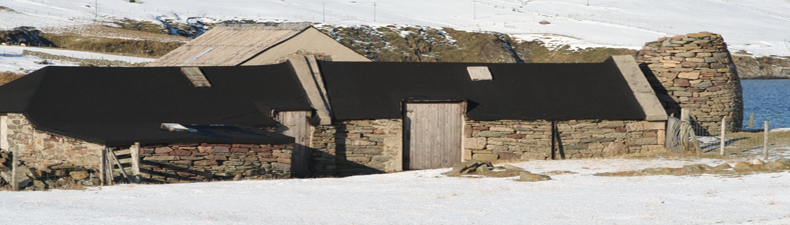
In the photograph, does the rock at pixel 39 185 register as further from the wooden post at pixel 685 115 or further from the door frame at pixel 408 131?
the wooden post at pixel 685 115

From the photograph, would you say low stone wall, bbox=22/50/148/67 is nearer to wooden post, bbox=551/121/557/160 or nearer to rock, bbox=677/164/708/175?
wooden post, bbox=551/121/557/160

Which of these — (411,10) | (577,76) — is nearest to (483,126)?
(577,76)

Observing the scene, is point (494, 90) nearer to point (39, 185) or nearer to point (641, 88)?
point (641, 88)

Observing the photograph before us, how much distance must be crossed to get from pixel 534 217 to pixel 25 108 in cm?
1364

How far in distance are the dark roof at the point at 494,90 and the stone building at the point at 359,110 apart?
3cm

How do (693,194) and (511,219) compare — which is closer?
(511,219)

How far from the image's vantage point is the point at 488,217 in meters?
13.8

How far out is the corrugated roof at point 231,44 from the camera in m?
33.0

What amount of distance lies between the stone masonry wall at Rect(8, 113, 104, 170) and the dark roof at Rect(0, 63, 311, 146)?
0.23m

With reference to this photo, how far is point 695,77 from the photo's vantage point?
27.2 meters

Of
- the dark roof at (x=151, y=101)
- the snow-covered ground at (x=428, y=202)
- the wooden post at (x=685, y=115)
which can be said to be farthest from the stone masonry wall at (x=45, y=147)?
the wooden post at (x=685, y=115)

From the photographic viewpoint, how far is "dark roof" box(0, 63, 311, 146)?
21.0 meters

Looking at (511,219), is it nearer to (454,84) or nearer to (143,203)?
(143,203)

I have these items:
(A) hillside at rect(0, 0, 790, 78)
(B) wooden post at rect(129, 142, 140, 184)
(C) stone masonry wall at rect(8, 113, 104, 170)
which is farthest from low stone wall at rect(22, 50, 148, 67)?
(B) wooden post at rect(129, 142, 140, 184)
